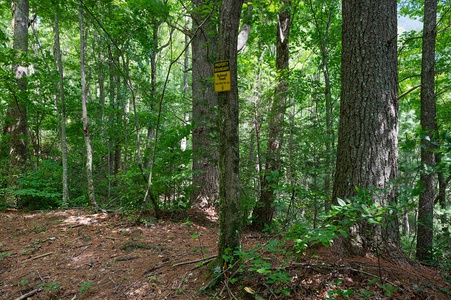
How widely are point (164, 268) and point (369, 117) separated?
9.88ft

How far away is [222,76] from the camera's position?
2.46 m

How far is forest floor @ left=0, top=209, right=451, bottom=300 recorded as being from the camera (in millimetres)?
2324

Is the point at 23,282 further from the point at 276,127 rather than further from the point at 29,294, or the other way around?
the point at 276,127

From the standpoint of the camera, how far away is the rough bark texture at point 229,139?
8.15ft

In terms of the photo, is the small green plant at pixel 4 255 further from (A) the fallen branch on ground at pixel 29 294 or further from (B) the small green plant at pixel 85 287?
(B) the small green plant at pixel 85 287

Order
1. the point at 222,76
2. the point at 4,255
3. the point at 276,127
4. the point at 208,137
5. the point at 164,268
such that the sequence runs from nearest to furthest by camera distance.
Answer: the point at 222,76, the point at 164,268, the point at 4,255, the point at 276,127, the point at 208,137

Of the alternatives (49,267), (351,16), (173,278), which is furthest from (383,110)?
(49,267)

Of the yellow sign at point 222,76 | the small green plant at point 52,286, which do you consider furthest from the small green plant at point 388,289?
the small green plant at point 52,286

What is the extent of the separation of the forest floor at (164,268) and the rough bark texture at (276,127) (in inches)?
24.8

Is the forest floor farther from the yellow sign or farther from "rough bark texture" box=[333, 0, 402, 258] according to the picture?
the yellow sign

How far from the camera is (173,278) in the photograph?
115 inches

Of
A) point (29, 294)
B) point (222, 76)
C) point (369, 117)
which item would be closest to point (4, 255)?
point (29, 294)

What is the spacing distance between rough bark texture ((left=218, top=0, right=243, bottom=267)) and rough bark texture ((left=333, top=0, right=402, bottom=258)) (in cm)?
128

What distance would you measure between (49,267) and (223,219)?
8.73ft
